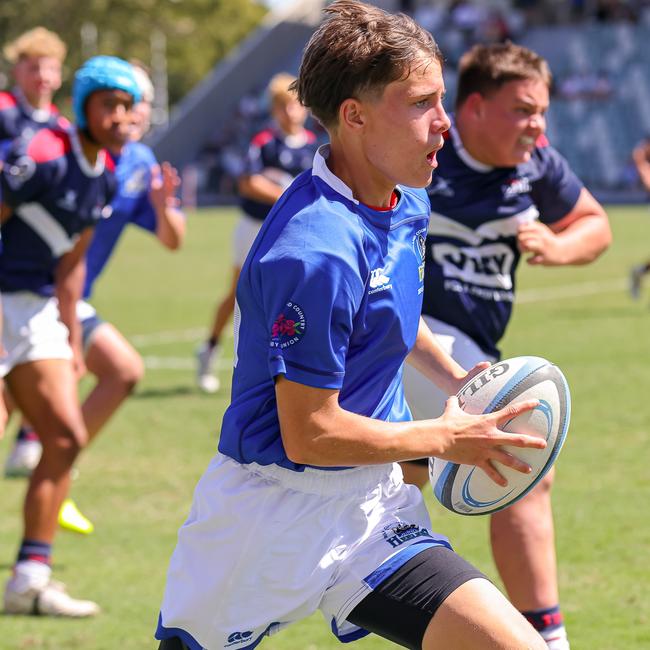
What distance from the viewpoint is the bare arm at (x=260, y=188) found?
11.8 metres

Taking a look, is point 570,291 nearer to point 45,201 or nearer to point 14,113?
point 14,113

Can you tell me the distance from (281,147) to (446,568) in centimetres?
941

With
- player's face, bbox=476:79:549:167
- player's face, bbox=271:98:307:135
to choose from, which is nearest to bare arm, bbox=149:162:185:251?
player's face, bbox=476:79:549:167

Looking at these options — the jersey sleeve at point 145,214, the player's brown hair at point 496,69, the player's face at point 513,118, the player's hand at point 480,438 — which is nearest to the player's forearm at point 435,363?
the player's hand at point 480,438

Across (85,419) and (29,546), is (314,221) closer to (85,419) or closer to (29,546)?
(29,546)

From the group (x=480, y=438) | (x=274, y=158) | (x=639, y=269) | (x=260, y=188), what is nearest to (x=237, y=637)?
(x=480, y=438)

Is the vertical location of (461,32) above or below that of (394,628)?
below

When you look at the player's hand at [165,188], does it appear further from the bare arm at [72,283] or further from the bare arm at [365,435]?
the bare arm at [365,435]

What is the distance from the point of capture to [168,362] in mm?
12992

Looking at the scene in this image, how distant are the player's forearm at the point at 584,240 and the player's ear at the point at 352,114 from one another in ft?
6.03

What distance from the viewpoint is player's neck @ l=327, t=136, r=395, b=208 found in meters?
3.41

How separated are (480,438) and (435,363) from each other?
29.7 inches

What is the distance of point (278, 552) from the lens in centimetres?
346

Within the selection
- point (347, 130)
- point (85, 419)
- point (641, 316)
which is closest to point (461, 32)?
point (641, 316)
